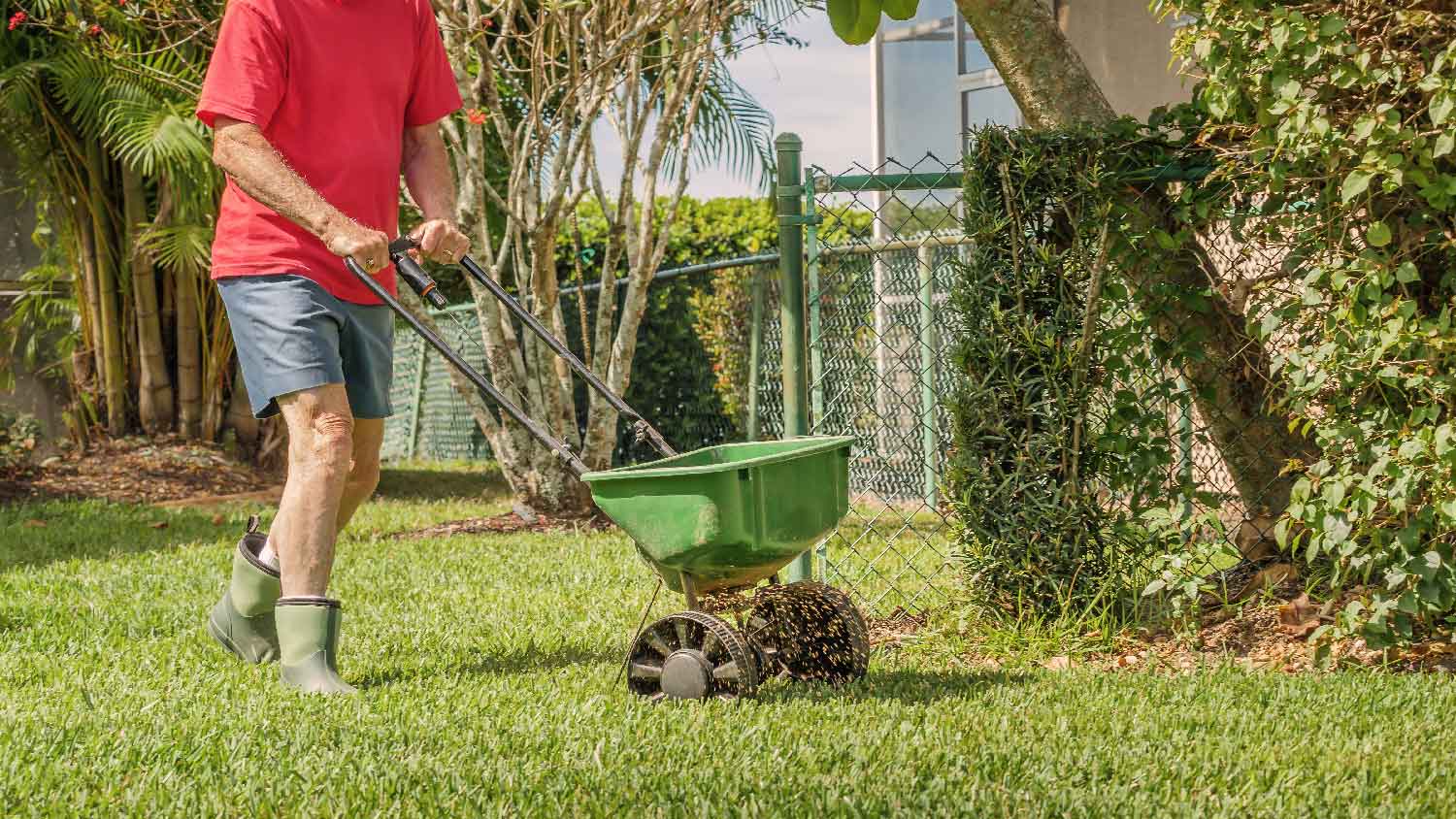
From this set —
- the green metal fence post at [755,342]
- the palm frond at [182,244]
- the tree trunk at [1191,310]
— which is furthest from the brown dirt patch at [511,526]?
the tree trunk at [1191,310]

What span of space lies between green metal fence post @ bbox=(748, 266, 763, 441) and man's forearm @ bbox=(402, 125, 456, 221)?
5860 mm

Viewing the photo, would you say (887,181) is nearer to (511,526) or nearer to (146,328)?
(511,526)

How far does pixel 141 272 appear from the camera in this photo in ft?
36.9

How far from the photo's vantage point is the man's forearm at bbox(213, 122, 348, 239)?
374 centimetres

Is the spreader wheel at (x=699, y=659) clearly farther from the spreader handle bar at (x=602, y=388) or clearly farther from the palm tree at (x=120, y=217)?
the palm tree at (x=120, y=217)

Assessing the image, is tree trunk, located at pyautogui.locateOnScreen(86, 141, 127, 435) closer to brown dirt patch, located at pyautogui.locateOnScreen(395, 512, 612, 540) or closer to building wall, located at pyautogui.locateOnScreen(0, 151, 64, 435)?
building wall, located at pyautogui.locateOnScreen(0, 151, 64, 435)

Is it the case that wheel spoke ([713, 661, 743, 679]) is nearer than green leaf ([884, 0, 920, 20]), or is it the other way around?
green leaf ([884, 0, 920, 20])

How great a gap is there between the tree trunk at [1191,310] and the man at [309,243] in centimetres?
195

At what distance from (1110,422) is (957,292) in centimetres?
62

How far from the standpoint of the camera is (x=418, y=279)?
373 centimetres

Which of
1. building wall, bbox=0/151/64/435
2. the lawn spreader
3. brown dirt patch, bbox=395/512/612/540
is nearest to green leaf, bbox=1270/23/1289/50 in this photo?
the lawn spreader

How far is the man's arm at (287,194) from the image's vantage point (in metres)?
3.71

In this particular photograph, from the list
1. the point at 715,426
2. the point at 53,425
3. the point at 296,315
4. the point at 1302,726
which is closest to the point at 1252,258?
the point at 1302,726

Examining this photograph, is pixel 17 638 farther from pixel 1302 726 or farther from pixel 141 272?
pixel 141 272
